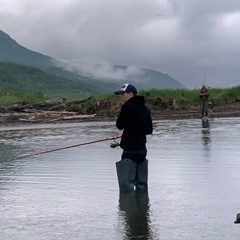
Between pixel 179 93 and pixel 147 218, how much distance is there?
3118cm

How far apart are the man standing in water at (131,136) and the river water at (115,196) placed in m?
0.32

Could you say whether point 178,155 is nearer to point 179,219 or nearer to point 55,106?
point 179,219

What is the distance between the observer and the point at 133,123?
36.0ft

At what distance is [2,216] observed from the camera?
9.47m

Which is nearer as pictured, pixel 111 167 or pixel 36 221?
pixel 36 221

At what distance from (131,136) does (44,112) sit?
2775 cm

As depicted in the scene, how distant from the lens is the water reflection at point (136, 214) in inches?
328

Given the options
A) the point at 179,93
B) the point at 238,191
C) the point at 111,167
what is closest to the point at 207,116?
the point at 179,93

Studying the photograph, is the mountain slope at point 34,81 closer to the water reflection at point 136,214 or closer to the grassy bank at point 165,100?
the grassy bank at point 165,100

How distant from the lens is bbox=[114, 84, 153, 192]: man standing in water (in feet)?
35.9

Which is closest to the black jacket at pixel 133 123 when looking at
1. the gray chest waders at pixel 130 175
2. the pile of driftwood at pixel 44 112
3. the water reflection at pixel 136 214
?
the gray chest waders at pixel 130 175

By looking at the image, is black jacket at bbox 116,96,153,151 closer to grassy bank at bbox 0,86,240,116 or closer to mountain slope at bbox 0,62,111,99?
grassy bank at bbox 0,86,240,116

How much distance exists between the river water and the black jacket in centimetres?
80

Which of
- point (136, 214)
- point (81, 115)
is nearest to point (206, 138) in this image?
point (136, 214)
